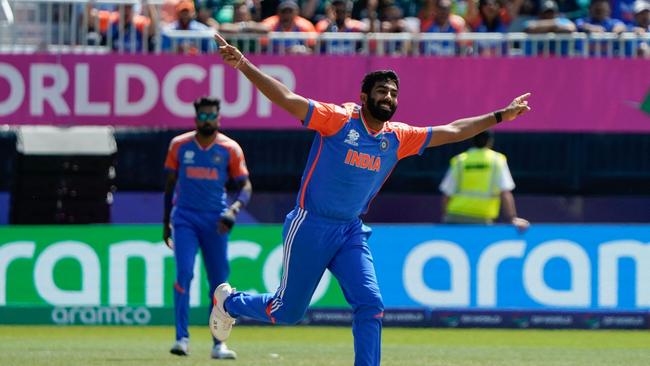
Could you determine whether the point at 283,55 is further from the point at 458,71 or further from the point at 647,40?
the point at 647,40

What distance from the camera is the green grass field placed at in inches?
456

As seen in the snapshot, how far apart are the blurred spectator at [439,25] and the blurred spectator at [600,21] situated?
5.73 feet

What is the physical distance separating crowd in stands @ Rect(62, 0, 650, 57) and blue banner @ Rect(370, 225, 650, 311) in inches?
133

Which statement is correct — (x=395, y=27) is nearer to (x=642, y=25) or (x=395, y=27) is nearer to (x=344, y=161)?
(x=642, y=25)

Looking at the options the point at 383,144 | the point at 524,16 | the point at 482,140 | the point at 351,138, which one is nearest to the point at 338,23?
the point at 524,16

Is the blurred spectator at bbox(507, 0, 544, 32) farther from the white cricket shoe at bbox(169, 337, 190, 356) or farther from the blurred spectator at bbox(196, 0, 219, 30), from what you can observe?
the white cricket shoe at bbox(169, 337, 190, 356)

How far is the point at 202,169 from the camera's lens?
1270 cm

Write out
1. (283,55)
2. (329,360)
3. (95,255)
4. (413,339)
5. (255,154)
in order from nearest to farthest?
(329,360), (413,339), (95,255), (283,55), (255,154)

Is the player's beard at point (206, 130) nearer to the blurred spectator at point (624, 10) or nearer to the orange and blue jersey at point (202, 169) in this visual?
the orange and blue jersey at point (202, 169)

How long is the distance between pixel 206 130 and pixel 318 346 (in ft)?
8.29

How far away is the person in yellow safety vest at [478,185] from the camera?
648 inches

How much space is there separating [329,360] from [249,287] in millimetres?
4468

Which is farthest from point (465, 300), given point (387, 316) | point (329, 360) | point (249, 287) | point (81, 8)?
point (81, 8)

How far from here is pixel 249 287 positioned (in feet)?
52.5
